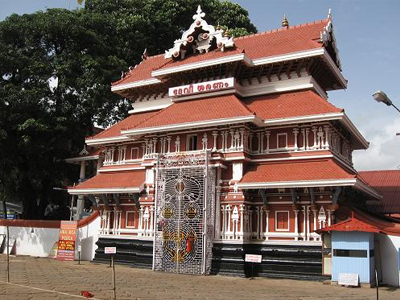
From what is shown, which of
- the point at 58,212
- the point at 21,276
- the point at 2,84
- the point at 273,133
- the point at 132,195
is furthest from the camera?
the point at 58,212

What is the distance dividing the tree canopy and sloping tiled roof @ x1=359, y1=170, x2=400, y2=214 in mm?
19315

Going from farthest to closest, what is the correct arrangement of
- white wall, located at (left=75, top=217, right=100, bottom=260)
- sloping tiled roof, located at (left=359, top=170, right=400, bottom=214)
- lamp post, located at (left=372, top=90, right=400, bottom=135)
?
sloping tiled roof, located at (left=359, top=170, right=400, bottom=214) < white wall, located at (left=75, top=217, right=100, bottom=260) < lamp post, located at (left=372, top=90, right=400, bottom=135)

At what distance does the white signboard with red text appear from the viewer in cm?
2214

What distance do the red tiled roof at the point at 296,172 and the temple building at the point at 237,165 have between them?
5cm

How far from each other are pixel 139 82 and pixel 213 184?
29.6 feet

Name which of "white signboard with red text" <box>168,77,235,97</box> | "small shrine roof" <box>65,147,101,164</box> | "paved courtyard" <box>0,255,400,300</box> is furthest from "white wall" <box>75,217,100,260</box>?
"white signboard with red text" <box>168,77,235,97</box>

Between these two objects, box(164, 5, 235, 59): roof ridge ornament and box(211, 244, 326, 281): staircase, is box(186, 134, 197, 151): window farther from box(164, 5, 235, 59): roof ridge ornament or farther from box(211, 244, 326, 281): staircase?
box(164, 5, 235, 59): roof ridge ornament

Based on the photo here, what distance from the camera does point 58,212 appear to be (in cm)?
3681

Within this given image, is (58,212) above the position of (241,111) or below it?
below

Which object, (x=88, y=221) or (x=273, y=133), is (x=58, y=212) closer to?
(x=88, y=221)

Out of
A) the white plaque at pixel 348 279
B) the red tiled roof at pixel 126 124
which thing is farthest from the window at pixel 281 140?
the red tiled roof at pixel 126 124

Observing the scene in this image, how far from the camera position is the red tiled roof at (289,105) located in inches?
780

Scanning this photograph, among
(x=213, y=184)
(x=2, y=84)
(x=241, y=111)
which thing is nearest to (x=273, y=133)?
(x=241, y=111)

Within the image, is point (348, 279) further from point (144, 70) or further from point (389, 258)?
point (144, 70)
